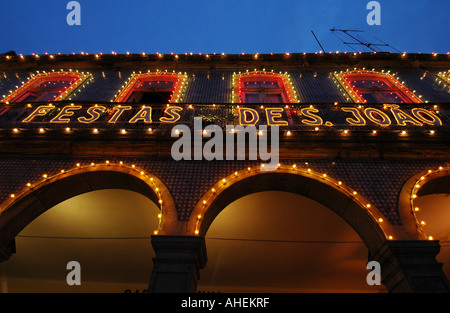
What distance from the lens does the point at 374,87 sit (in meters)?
8.47

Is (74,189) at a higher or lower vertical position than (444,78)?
lower

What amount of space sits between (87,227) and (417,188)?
318 inches

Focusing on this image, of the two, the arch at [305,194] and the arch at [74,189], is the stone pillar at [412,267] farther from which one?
the arch at [74,189]

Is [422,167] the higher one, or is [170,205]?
[422,167]

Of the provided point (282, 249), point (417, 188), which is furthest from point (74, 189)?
point (417, 188)

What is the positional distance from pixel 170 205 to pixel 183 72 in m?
5.92

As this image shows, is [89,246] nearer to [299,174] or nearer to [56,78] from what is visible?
[56,78]

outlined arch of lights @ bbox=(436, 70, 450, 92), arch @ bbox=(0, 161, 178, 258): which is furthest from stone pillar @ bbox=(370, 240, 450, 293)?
outlined arch of lights @ bbox=(436, 70, 450, 92)

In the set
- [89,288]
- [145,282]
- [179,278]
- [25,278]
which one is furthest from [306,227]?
[25,278]

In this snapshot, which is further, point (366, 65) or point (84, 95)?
point (366, 65)

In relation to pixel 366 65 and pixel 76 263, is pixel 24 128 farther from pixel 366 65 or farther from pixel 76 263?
pixel 366 65

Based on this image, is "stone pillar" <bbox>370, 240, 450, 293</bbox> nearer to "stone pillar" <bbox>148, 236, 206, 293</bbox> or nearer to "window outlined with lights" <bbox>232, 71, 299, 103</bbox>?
"stone pillar" <bbox>148, 236, 206, 293</bbox>

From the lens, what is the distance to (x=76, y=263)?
7.64 m

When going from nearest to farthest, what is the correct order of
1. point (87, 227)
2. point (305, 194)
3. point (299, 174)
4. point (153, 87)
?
point (299, 174) < point (305, 194) < point (87, 227) < point (153, 87)
